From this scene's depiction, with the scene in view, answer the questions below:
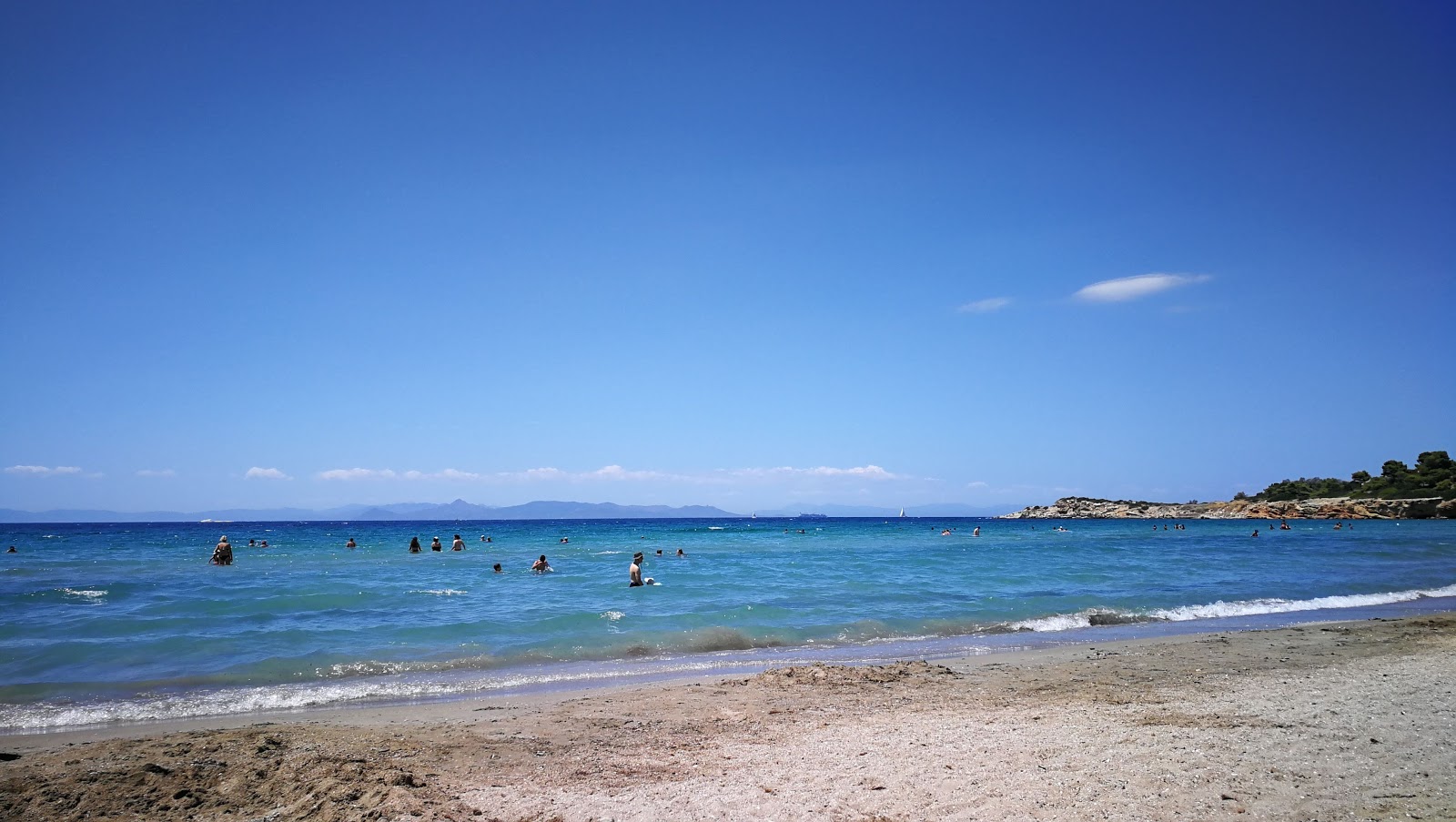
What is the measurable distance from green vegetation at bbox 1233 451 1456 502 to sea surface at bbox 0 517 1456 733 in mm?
68505

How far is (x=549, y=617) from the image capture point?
15.7 metres

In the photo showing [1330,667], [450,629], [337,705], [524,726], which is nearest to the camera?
[524,726]

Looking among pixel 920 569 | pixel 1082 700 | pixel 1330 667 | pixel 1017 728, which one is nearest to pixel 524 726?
pixel 1017 728

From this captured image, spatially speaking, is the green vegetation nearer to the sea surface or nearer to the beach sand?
the sea surface

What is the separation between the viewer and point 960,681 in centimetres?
995

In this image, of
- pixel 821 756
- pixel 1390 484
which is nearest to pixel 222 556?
pixel 821 756

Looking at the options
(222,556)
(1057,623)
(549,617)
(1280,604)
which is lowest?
(1280,604)

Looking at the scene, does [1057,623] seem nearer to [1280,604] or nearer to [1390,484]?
[1280,604]

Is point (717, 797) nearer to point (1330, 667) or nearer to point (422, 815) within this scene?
point (422, 815)

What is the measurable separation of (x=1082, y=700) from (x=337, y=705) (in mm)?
9088

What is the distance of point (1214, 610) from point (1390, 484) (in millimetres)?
96741

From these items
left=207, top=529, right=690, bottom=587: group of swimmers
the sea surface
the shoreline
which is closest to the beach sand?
the shoreline

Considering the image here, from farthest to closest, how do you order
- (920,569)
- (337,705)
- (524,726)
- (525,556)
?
(525,556) < (920,569) < (337,705) < (524,726)

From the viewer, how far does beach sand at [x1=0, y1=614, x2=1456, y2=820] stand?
5.33m
